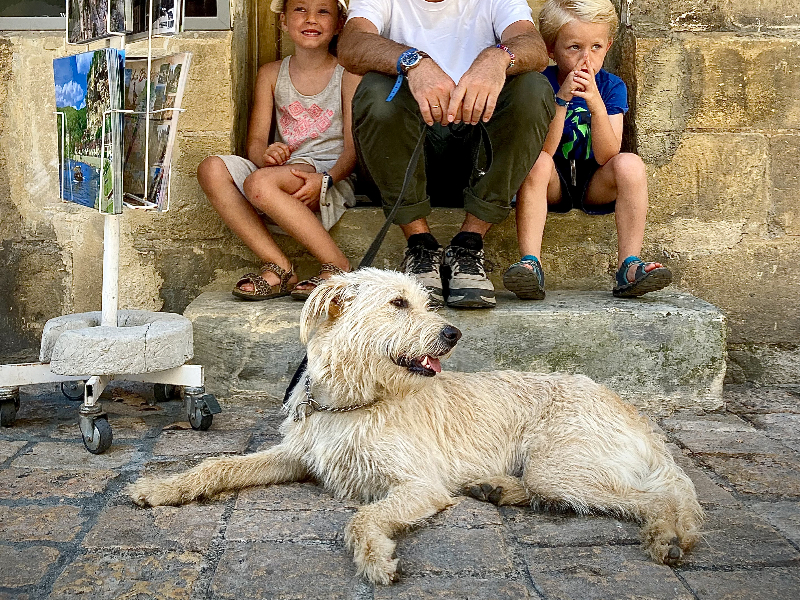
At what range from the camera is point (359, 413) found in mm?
2613

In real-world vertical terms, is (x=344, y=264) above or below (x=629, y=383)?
above

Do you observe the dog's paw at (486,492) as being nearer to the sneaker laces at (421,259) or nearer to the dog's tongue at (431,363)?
the dog's tongue at (431,363)

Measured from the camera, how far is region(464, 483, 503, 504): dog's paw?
259cm

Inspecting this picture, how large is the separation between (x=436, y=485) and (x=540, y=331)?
1307 millimetres

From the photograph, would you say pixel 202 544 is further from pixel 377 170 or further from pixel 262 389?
pixel 377 170

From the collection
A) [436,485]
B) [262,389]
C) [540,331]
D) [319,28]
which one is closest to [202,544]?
[436,485]

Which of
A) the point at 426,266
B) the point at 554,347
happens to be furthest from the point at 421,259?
the point at 554,347

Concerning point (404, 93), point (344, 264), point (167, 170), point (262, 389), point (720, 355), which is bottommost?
point (262, 389)

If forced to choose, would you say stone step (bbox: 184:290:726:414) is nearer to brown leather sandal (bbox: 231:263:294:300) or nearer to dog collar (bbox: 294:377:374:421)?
brown leather sandal (bbox: 231:263:294:300)

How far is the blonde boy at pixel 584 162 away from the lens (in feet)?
12.4

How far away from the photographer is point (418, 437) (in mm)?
2607

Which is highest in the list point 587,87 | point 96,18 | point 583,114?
point 96,18

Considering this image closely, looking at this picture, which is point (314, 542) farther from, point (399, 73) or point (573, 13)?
point (573, 13)

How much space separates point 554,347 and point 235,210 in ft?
5.24
